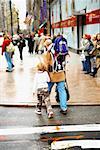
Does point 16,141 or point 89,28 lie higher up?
point 89,28

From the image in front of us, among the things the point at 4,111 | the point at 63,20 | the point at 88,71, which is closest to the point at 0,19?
the point at 63,20

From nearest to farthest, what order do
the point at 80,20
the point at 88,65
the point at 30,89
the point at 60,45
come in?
the point at 30,89
the point at 60,45
the point at 88,65
the point at 80,20

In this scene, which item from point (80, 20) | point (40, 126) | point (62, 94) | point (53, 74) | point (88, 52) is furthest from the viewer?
point (80, 20)

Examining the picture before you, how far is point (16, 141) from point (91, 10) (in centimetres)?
1808

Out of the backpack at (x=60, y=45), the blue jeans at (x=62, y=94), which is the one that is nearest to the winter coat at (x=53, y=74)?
the blue jeans at (x=62, y=94)

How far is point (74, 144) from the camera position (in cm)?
710

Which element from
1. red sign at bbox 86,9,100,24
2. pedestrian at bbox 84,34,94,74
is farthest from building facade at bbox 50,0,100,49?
pedestrian at bbox 84,34,94,74

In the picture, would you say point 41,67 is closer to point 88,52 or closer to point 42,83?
point 42,83

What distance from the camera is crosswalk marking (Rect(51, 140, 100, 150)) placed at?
6.91m

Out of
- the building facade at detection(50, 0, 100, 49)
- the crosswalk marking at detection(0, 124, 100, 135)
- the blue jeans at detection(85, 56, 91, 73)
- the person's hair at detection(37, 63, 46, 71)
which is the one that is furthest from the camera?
the building facade at detection(50, 0, 100, 49)

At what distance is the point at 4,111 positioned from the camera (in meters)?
10.6

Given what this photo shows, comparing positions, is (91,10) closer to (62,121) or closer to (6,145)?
(62,121)

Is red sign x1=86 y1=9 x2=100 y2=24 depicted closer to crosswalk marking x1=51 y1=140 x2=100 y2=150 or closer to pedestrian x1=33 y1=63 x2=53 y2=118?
pedestrian x1=33 y1=63 x2=53 y2=118

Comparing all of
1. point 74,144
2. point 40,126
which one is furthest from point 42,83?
point 74,144
